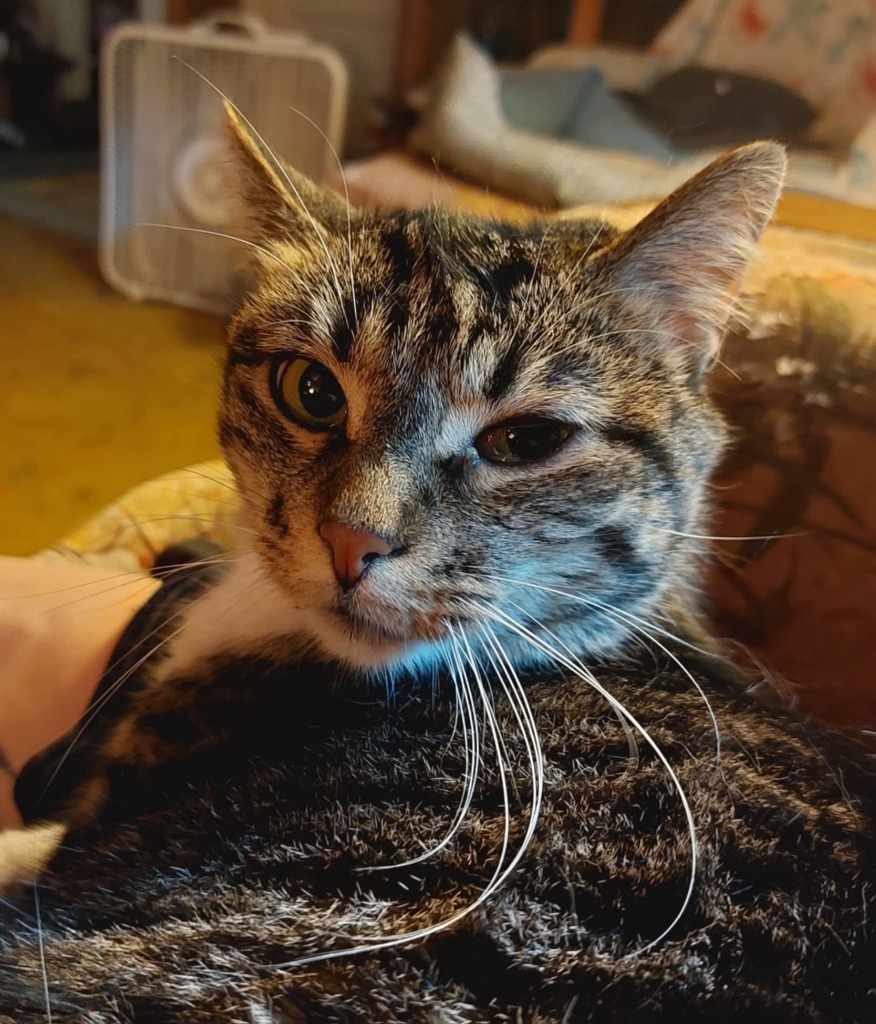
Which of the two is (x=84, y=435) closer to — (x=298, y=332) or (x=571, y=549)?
(x=298, y=332)

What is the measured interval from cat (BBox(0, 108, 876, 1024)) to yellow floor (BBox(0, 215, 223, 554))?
4.27 ft

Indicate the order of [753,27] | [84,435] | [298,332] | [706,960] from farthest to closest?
Result: [753,27], [84,435], [298,332], [706,960]

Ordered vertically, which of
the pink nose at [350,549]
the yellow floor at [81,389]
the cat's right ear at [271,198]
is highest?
the cat's right ear at [271,198]

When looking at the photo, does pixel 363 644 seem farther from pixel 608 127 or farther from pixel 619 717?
pixel 608 127

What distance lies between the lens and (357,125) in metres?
4.14

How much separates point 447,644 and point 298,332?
33cm

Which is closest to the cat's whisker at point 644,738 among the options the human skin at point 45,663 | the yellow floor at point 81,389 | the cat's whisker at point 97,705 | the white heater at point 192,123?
the cat's whisker at point 97,705

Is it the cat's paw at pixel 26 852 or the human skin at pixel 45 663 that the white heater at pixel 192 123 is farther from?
the cat's paw at pixel 26 852

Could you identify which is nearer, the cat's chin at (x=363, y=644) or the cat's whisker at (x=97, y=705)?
the cat's chin at (x=363, y=644)

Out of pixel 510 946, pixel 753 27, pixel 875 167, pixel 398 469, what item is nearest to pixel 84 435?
pixel 398 469

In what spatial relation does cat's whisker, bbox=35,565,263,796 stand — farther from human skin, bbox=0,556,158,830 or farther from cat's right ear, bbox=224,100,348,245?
cat's right ear, bbox=224,100,348,245

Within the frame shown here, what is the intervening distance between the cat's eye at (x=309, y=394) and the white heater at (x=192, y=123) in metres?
2.08

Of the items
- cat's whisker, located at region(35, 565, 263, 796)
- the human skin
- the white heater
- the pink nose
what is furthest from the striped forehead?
the white heater

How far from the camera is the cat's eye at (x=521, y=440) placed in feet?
2.60
